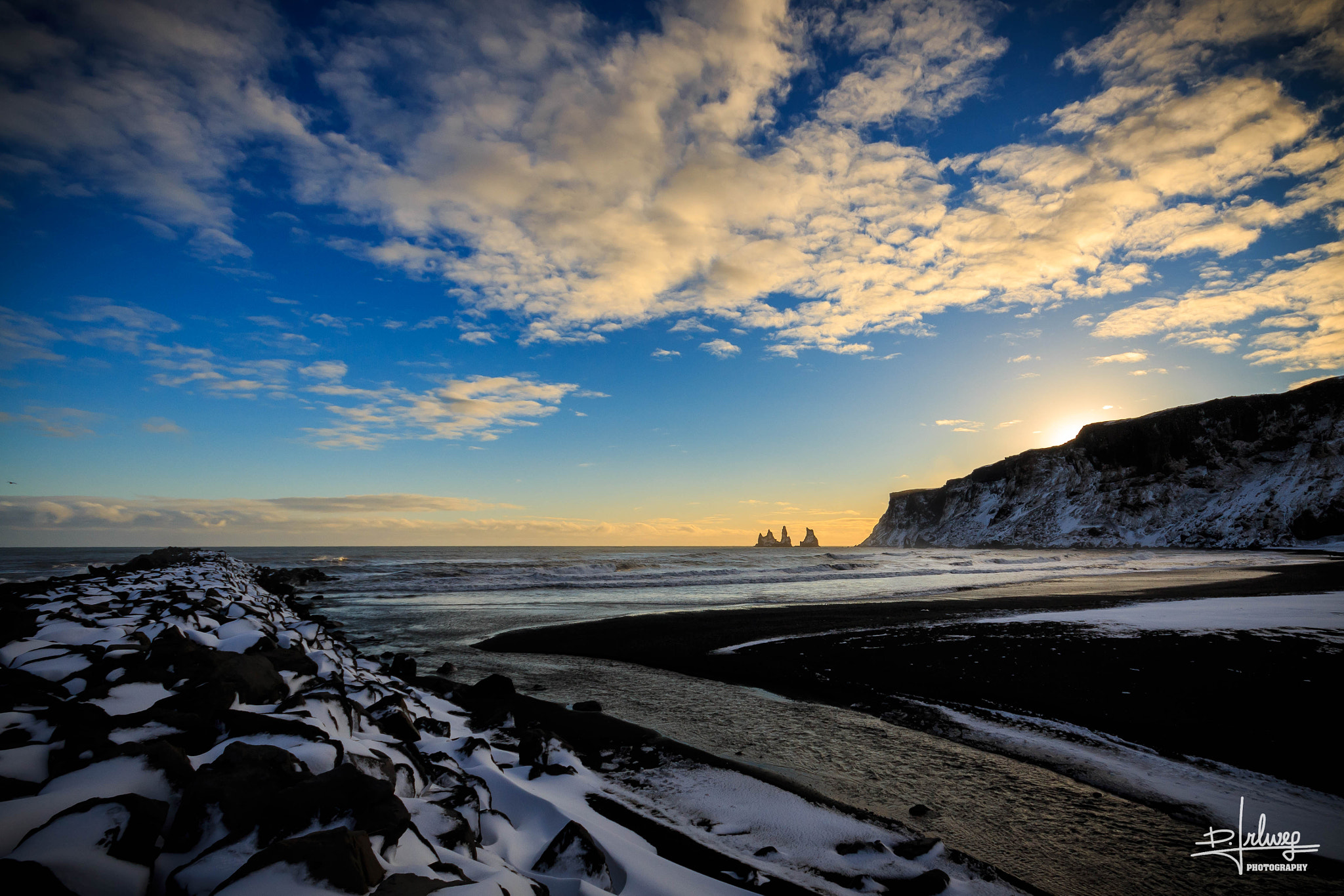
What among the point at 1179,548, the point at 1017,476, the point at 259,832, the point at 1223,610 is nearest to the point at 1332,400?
the point at 1179,548

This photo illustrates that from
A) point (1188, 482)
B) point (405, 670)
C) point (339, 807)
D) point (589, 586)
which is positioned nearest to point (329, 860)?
point (339, 807)

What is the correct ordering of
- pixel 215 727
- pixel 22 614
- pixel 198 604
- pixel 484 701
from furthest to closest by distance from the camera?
pixel 198 604
pixel 484 701
pixel 22 614
pixel 215 727

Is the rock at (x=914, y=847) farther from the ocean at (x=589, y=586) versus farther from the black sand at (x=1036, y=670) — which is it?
the ocean at (x=589, y=586)

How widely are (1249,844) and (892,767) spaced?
2013mm

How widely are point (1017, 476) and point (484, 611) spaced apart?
310 ft

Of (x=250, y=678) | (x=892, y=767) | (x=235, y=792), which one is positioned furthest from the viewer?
(x=892, y=767)

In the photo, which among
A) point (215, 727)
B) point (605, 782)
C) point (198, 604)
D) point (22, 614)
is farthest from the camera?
point (198, 604)

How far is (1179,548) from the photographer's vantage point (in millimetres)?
55344

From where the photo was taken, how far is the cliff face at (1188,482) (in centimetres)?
5119

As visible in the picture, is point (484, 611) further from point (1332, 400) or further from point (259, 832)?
point (1332, 400)

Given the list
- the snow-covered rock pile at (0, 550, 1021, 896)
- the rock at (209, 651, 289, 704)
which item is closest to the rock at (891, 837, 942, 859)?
the snow-covered rock pile at (0, 550, 1021, 896)

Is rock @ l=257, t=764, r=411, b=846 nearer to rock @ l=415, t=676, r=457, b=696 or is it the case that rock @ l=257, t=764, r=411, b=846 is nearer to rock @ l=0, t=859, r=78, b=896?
rock @ l=0, t=859, r=78, b=896

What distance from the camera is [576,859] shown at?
259 cm

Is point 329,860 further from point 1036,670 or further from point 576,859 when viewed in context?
point 1036,670
